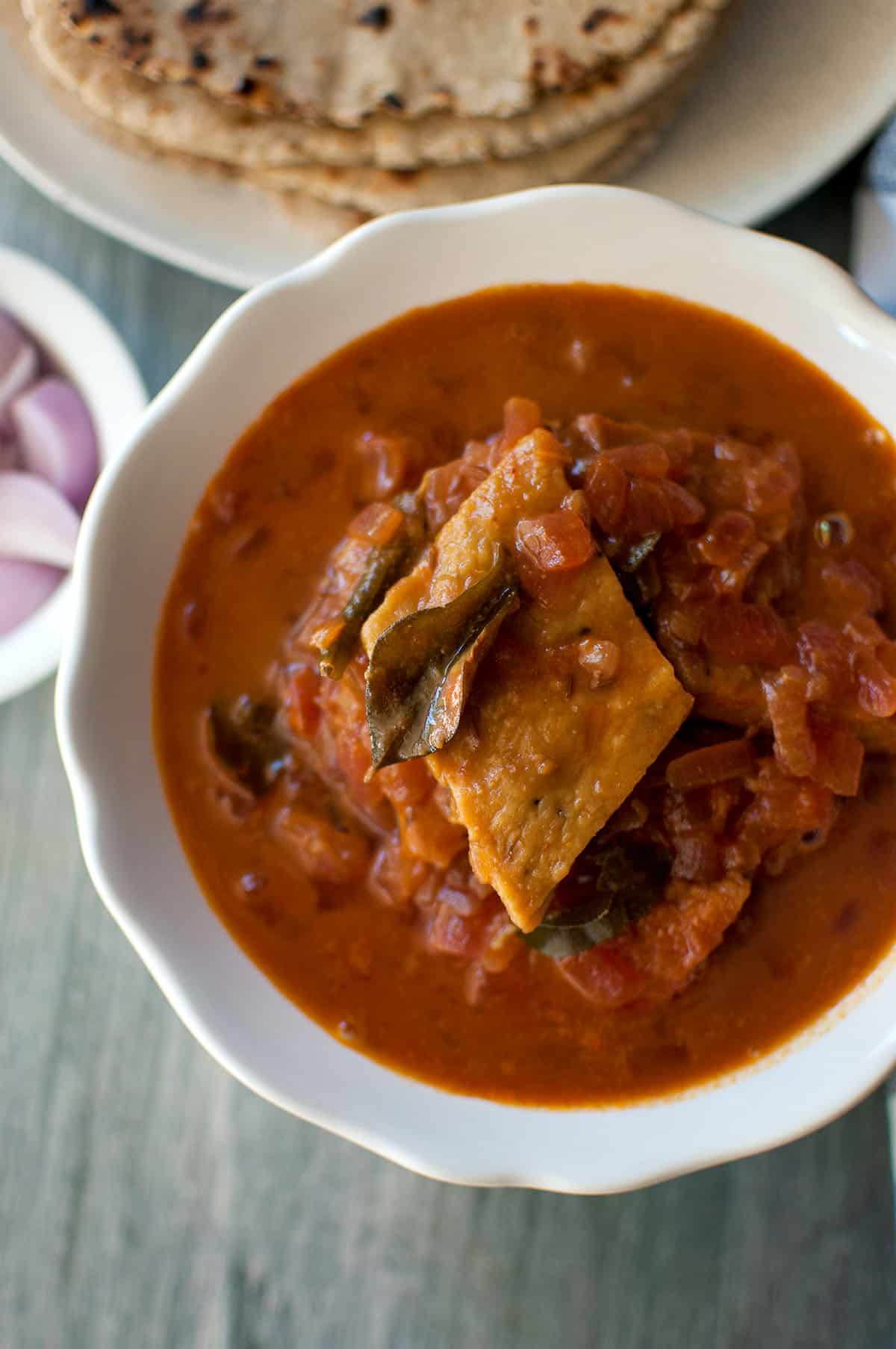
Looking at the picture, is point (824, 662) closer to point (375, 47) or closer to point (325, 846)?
point (325, 846)

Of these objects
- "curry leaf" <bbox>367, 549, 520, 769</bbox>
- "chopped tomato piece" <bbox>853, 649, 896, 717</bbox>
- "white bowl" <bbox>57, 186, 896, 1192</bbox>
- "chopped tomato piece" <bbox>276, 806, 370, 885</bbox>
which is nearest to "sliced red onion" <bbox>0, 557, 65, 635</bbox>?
"white bowl" <bbox>57, 186, 896, 1192</bbox>

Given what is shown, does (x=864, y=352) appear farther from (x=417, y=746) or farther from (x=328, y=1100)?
(x=328, y=1100)

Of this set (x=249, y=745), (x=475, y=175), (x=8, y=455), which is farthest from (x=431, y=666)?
(x=8, y=455)

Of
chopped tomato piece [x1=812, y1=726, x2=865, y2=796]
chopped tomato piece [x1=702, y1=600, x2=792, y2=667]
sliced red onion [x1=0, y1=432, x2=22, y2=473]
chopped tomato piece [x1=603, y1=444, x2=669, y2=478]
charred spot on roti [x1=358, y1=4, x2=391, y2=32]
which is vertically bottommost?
sliced red onion [x1=0, y1=432, x2=22, y2=473]

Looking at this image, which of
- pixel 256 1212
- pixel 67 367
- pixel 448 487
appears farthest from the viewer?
pixel 67 367

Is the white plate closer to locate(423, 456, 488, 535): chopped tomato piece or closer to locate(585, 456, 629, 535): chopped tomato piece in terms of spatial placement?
locate(423, 456, 488, 535): chopped tomato piece
